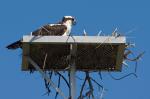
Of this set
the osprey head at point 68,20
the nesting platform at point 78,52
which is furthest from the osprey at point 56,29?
the nesting platform at point 78,52

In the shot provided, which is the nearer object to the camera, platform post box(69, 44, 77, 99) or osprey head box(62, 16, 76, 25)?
platform post box(69, 44, 77, 99)

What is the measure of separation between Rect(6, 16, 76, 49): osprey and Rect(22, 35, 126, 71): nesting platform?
1.16 ft

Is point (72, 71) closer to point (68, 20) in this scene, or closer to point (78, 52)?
point (78, 52)

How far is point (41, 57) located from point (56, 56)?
0.23m

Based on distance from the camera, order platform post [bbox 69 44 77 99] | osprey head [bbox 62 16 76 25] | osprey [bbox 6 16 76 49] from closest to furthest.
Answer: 1. platform post [bbox 69 44 77 99]
2. osprey [bbox 6 16 76 49]
3. osprey head [bbox 62 16 76 25]

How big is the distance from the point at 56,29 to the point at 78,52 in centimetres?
152

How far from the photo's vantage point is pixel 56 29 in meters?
8.61

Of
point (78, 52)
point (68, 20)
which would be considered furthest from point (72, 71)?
point (68, 20)

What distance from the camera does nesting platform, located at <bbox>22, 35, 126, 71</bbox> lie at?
6.89 meters

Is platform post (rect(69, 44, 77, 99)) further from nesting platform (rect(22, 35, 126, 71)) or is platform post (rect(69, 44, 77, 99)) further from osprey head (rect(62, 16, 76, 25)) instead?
osprey head (rect(62, 16, 76, 25))

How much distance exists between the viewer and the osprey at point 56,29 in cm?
748

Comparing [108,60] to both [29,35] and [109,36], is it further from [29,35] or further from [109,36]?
[29,35]

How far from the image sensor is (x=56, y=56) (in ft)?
24.2

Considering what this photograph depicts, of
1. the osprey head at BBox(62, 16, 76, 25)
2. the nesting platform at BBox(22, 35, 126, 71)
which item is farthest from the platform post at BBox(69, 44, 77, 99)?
the osprey head at BBox(62, 16, 76, 25)
